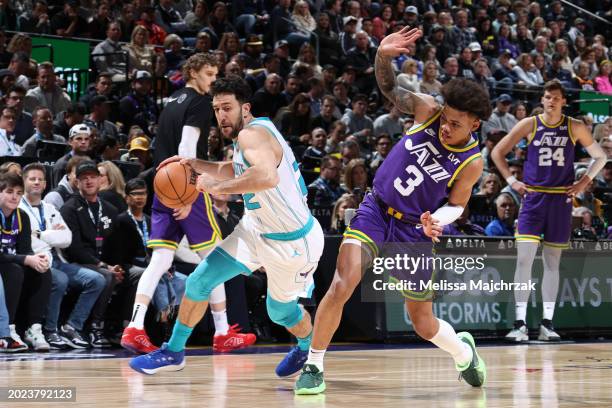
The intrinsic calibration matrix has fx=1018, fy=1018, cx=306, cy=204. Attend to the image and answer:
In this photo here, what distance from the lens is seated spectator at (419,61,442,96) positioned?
652 inches

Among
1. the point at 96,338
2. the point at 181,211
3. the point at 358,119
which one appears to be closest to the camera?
the point at 181,211

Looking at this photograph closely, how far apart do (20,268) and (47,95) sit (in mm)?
4462

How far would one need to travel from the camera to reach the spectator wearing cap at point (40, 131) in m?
11.0

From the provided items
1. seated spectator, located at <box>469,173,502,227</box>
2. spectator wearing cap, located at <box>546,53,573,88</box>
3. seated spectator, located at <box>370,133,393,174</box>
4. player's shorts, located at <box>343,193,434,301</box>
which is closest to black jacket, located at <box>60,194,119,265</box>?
player's shorts, located at <box>343,193,434,301</box>

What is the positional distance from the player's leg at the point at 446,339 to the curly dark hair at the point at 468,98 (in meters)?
1.18

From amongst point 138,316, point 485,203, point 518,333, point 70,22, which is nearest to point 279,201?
point 138,316

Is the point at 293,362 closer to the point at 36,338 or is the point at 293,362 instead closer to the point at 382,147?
the point at 36,338

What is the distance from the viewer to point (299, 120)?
1448 cm

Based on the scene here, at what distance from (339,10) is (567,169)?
30.1 feet

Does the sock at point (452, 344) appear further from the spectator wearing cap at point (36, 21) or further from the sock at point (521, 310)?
the spectator wearing cap at point (36, 21)

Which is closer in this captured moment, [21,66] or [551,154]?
[551,154]

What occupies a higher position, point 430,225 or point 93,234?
point 430,225

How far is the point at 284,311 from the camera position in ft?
21.0

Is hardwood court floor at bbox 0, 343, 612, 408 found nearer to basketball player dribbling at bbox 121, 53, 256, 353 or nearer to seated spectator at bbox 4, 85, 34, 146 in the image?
basketball player dribbling at bbox 121, 53, 256, 353
